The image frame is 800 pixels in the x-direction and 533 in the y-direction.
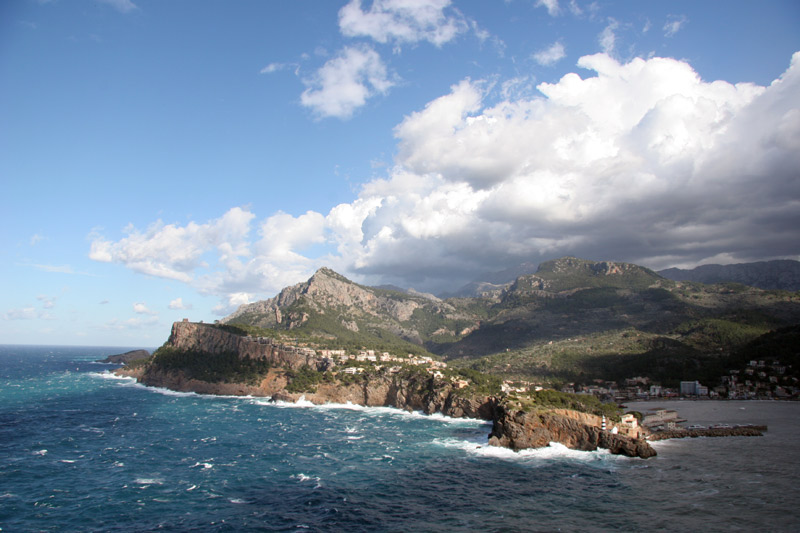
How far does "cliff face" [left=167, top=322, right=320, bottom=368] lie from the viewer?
128m

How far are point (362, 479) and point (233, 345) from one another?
332ft

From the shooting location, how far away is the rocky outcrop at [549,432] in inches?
2515

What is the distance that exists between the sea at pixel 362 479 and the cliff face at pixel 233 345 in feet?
142

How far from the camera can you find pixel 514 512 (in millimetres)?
39125

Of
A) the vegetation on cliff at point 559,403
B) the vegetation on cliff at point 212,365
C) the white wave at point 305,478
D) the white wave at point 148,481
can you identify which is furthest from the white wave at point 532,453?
the vegetation on cliff at point 212,365

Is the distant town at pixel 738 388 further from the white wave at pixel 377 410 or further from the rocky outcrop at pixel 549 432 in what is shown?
the rocky outcrop at pixel 549 432

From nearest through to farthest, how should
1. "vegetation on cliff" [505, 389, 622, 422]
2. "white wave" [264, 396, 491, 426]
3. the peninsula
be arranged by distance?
1. the peninsula
2. "vegetation on cliff" [505, 389, 622, 422]
3. "white wave" [264, 396, 491, 426]

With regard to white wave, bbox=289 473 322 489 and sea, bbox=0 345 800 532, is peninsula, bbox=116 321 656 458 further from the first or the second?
white wave, bbox=289 473 322 489

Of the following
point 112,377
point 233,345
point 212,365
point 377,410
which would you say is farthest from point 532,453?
point 112,377

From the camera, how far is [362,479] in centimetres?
4925

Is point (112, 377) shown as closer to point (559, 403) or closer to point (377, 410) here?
point (377, 410)

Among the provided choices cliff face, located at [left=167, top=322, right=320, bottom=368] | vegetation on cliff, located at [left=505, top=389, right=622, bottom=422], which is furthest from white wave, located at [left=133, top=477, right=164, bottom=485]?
cliff face, located at [left=167, top=322, right=320, bottom=368]

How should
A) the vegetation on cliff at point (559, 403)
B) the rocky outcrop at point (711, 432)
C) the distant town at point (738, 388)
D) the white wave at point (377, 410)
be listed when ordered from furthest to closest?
1. the distant town at point (738, 388)
2. the white wave at point (377, 410)
3. the vegetation on cliff at point (559, 403)
4. the rocky outcrop at point (711, 432)

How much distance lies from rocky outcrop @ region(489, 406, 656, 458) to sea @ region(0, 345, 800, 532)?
6.38 ft
